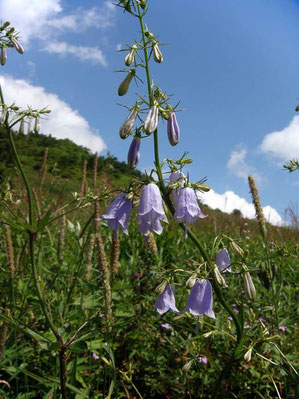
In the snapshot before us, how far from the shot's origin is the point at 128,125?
1.86 metres

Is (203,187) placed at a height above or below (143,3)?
below

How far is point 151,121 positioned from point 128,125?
0.17 m

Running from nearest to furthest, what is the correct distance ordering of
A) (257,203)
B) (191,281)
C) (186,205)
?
(191,281)
(186,205)
(257,203)

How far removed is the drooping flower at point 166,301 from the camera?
2010 millimetres

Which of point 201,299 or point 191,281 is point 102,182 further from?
point 191,281

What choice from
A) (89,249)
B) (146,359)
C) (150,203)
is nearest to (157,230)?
(150,203)

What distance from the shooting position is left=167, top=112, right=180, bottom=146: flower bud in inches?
74.7

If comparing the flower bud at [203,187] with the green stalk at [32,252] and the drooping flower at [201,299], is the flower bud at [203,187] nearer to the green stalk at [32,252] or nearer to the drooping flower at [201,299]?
the drooping flower at [201,299]

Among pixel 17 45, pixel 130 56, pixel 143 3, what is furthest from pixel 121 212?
pixel 17 45

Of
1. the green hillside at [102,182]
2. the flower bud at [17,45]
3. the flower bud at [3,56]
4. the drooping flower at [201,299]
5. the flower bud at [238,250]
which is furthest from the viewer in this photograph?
the green hillside at [102,182]

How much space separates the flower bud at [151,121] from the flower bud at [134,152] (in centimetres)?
19

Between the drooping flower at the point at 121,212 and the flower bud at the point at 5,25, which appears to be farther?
the flower bud at the point at 5,25

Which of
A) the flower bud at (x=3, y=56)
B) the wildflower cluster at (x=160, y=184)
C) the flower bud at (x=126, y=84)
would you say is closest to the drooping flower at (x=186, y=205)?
the wildflower cluster at (x=160, y=184)

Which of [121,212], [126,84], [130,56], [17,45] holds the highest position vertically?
[17,45]
